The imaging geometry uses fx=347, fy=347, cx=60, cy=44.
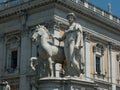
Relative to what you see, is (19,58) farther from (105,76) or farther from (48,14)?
(105,76)

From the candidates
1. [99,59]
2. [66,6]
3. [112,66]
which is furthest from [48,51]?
[112,66]

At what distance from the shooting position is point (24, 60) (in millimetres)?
28578

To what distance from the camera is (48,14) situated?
27.7 metres

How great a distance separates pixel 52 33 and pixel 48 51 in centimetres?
1745

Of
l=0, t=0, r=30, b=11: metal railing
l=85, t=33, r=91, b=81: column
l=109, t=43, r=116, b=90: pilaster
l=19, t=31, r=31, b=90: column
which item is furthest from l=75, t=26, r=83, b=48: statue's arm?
l=109, t=43, r=116, b=90: pilaster

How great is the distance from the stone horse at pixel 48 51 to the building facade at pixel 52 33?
16.6 m

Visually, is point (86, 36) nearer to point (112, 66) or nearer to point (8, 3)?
point (112, 66)

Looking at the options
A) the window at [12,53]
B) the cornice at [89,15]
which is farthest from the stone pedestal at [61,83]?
the window at [12,53]

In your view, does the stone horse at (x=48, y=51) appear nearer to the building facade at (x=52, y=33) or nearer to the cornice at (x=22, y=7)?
the building facade at (x=52, y=33)

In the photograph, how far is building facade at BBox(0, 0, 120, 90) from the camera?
27.9m

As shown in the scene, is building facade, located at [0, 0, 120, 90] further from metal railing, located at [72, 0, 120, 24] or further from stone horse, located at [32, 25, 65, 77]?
stone horse, located at [32, 25, 65, 77]

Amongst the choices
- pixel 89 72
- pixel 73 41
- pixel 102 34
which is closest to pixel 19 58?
pixel 89 72

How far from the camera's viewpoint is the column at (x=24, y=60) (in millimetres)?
28141

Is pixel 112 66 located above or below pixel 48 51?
below
